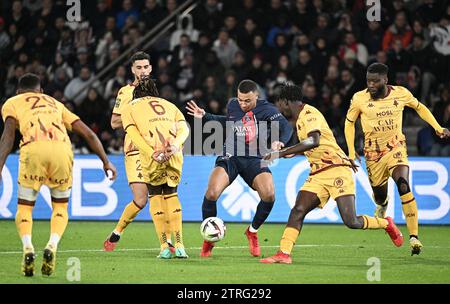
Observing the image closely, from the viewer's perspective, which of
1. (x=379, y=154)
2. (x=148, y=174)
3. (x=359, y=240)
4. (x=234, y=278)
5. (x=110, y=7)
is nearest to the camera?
(x=234, y=278)

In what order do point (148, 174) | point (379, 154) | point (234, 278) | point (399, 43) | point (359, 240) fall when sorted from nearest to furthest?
point (234, 278), point (148, 174), point (379, 154), point (359, 240), point (399, 43)

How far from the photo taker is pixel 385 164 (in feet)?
42.6

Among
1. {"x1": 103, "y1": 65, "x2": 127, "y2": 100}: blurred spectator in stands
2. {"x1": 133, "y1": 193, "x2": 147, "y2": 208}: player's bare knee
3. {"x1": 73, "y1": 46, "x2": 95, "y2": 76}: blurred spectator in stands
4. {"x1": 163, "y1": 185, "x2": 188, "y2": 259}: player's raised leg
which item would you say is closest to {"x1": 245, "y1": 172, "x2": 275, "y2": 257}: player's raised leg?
{"x1": 163, "y1": 185, "x2": 188, "y2": 259}: player's raised leg

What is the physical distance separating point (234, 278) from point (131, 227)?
22.4ft

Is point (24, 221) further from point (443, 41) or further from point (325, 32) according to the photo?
point (443, 41)

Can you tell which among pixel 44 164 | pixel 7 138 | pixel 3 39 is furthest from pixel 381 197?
pixel 3 39

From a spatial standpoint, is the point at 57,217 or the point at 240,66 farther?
the point at 240,66

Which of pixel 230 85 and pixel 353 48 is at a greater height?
pixel 353 48

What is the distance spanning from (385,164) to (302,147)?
7.38ft

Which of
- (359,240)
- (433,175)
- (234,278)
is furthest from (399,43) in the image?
(234,278)

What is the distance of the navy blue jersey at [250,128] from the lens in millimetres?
12414

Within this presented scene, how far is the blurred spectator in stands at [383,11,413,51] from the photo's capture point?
19.6 m

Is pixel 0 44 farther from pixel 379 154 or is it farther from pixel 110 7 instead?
pixel 379 154

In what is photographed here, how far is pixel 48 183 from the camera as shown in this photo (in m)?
10.1
